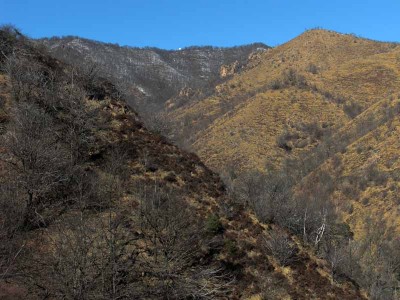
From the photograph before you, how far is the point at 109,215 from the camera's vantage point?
15633mm

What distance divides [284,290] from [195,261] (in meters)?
4.80

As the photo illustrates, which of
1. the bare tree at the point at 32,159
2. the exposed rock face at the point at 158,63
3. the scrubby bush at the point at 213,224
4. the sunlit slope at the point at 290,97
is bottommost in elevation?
the scrubby bush at the point at 213,224

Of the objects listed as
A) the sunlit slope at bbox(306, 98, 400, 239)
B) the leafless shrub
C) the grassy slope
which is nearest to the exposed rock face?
the sunlit slope at bbox(306, 98, 400, 239)

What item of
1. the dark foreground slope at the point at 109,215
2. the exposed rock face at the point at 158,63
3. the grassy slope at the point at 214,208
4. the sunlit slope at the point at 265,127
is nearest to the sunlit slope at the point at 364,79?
the sunlit slope at the point at 265,127

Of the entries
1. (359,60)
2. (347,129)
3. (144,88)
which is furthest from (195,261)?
(144,88)

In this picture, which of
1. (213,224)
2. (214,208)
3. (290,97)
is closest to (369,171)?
(290,97)

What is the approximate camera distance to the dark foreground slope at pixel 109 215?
1338 centimetres

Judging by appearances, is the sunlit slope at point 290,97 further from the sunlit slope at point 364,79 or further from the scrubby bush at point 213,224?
the scrubby bush at point 213,224

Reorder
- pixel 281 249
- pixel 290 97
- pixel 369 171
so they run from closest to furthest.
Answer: pixel 281 249, pixel 369 171, pixel 290 97

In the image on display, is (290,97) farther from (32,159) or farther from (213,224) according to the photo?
(32,159)

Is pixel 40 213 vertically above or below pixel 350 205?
above

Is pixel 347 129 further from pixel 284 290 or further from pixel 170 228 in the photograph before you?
pixel 170 228

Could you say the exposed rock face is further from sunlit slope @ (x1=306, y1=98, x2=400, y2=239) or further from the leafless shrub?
the leafless shrub

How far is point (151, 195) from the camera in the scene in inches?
803
